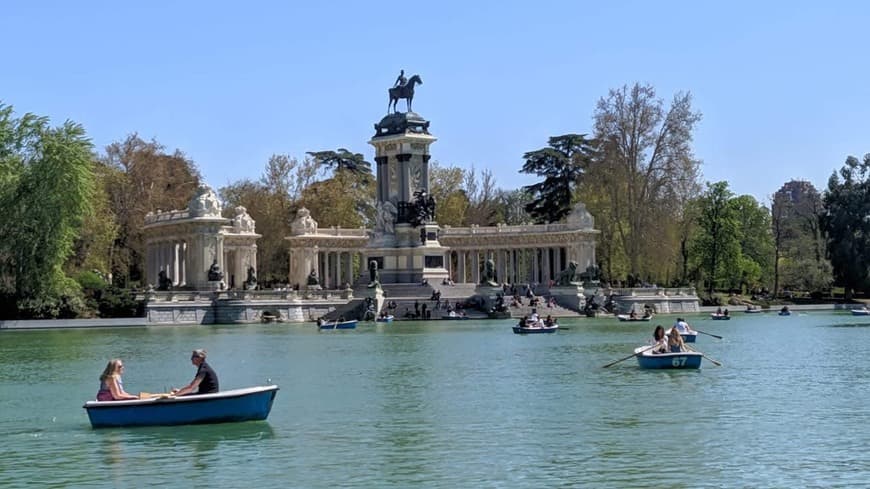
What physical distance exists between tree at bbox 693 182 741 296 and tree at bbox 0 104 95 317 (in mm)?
47469

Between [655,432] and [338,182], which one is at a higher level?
[338,182]

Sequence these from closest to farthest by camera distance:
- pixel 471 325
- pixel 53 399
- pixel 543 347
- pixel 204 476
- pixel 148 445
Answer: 1. pixel 204 476
2. pixel 148 445
3. pixel 53 399
4. pixel 543 347
5. pixel 471 325

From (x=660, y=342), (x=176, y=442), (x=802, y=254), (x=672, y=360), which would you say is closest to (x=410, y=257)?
(x=802, y=254)

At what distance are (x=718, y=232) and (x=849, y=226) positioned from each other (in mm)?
9227

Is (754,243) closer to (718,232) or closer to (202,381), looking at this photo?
(718,232)

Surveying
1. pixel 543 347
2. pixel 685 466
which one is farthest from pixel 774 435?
pixel 543 347

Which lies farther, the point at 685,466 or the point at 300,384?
the point at 300,384

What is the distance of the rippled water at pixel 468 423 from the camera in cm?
1953

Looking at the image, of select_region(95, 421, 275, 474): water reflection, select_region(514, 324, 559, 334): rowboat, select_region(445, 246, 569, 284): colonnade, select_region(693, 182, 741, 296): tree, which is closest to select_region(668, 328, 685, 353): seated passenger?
select_region(95, 421, 275, 474): water reflection

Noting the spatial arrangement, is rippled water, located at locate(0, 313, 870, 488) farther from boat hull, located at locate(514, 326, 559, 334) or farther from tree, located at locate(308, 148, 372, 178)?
tree, located at locate(308, 148, 372, 178)

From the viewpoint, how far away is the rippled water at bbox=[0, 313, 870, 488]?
19.5 metres

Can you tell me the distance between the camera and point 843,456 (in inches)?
805

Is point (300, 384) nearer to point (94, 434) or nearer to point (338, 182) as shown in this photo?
point (94, 434)

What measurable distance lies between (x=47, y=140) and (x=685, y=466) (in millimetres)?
55587
